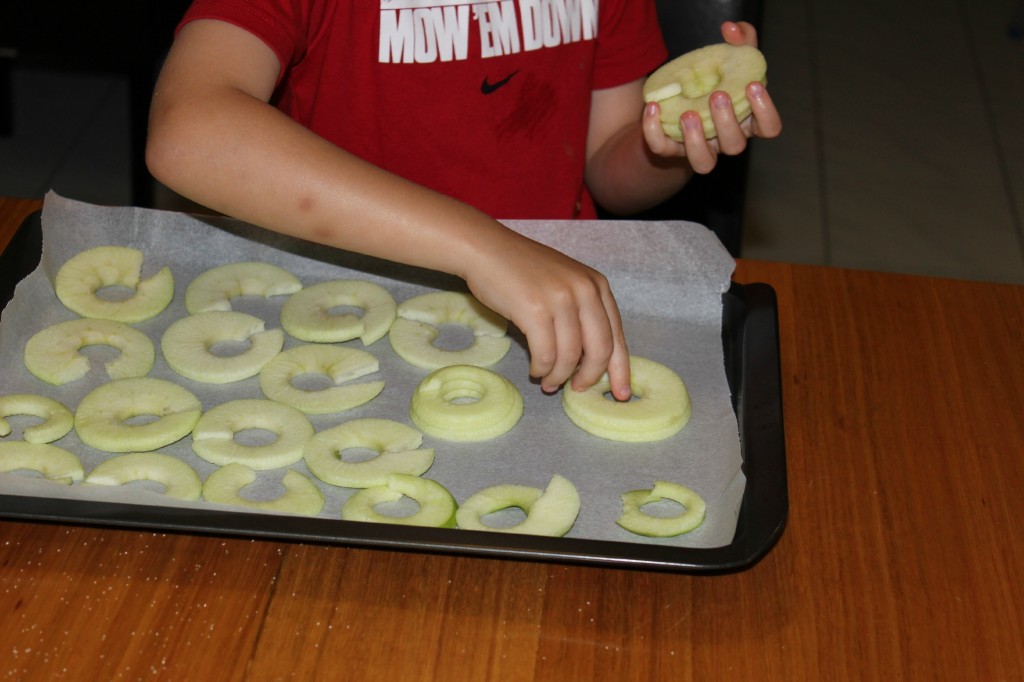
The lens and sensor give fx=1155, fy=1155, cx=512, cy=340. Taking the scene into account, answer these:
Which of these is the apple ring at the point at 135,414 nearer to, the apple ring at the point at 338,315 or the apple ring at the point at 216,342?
the apple ring at the point at 216,342

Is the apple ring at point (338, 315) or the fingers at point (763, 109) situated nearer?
the fingers at point (763, 109)

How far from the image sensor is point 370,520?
0.89m

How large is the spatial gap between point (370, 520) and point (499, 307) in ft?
0.64

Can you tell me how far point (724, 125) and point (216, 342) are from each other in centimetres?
52

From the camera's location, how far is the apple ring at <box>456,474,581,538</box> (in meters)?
0.89

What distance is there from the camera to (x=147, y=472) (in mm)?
950

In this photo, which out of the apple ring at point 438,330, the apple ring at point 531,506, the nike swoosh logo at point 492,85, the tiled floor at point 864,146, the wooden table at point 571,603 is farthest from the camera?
the tiled floor at point 864,146

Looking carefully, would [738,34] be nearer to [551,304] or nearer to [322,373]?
[551,304]

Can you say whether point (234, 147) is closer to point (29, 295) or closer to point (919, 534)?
point (29, 295)

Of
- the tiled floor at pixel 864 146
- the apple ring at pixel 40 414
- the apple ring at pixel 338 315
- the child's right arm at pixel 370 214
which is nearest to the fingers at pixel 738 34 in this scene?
the child's right arm at pixel 370 214

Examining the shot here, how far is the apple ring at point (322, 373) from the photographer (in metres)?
1.05

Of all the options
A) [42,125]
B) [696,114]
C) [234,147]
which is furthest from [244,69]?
[42,125]

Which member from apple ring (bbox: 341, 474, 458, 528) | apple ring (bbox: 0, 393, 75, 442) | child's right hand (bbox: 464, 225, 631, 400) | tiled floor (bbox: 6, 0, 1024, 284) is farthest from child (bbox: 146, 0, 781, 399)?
tiled floor (bbox: 6, 0, 1024, 284)

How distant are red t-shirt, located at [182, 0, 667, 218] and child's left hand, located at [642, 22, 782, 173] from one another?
0.21m
